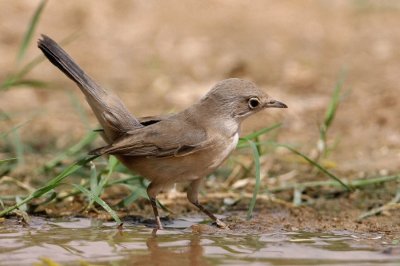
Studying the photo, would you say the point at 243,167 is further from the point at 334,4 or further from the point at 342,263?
the point at 334,4

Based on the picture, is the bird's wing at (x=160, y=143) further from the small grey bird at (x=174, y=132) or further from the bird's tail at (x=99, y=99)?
the bird's tail at (x=99, y=99)

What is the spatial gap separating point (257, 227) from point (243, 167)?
1424 millimetres

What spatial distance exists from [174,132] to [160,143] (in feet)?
0.53

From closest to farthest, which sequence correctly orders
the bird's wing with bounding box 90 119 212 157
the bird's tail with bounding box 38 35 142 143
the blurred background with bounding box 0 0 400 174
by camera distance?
the bird's wing with bounding box 90 119 212 157 < the bird's tail with bounding box 38 35 142 143 < the blurred background with bounding box 0 0 400 174

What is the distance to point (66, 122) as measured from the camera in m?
10.3

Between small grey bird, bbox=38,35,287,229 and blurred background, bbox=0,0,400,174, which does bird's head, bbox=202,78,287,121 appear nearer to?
small grey bird, bbox=38,35,287,229

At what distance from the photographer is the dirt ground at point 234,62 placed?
966cm

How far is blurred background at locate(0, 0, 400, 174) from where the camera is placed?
999cm

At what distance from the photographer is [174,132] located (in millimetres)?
6176

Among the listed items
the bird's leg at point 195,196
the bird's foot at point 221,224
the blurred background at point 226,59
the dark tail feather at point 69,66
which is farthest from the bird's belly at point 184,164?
the blurred background at point 226,59

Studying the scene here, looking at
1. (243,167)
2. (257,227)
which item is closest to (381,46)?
(243,167)

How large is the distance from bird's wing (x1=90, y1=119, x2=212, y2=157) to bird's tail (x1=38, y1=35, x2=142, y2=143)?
0.14m

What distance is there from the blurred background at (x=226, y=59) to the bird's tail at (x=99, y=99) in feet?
8.37

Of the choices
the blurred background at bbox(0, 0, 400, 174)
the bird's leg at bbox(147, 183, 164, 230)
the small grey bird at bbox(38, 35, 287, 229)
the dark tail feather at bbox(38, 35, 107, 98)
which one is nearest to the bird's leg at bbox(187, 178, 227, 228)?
the small grey bird at bbox(38, 35, 287, 229)
